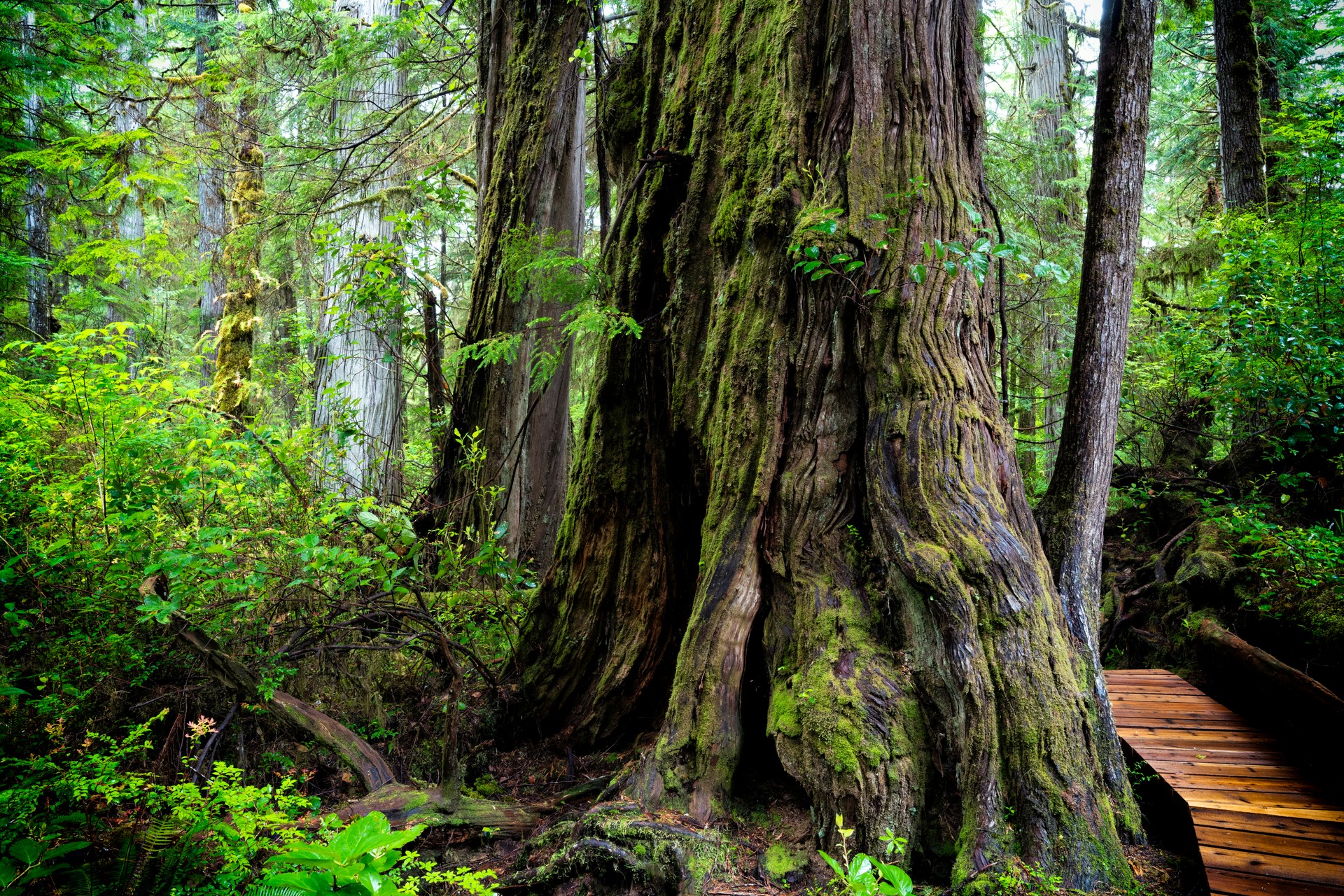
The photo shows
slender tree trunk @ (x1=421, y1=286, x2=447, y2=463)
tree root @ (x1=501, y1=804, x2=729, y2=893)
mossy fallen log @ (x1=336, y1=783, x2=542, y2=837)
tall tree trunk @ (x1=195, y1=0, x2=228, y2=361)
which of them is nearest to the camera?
tree root @ (x1=501, y1=804, x2=729, y2=893)

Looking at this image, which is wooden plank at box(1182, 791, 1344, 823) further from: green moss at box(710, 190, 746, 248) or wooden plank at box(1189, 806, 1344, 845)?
green moss at box(710, 190, 746, 248)

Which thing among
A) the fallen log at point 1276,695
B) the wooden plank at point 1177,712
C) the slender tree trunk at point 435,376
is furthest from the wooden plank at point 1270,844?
the slender tree trunk at point 435,376

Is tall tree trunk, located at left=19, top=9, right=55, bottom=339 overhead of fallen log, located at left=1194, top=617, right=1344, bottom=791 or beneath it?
overhead

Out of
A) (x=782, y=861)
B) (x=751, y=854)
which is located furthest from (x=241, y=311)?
(x=782, y=861)

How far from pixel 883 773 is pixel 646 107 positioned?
435 cm

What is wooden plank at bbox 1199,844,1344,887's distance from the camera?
2.72 meters

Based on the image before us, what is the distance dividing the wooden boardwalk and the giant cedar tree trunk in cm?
57

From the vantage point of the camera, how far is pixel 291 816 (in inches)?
112

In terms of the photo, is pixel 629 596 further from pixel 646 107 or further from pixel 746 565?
pixel 646 107

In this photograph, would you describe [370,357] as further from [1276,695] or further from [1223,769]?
[1276,695]

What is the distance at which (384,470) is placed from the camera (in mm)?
6766

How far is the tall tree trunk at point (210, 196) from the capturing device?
977 cm

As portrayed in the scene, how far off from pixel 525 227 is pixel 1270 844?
238 inches

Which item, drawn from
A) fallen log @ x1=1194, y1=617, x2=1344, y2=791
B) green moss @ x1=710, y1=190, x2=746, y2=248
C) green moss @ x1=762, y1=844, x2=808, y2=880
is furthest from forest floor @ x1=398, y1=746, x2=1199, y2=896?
green moss @ x1=710, y1=190, x2=746, y2=248
